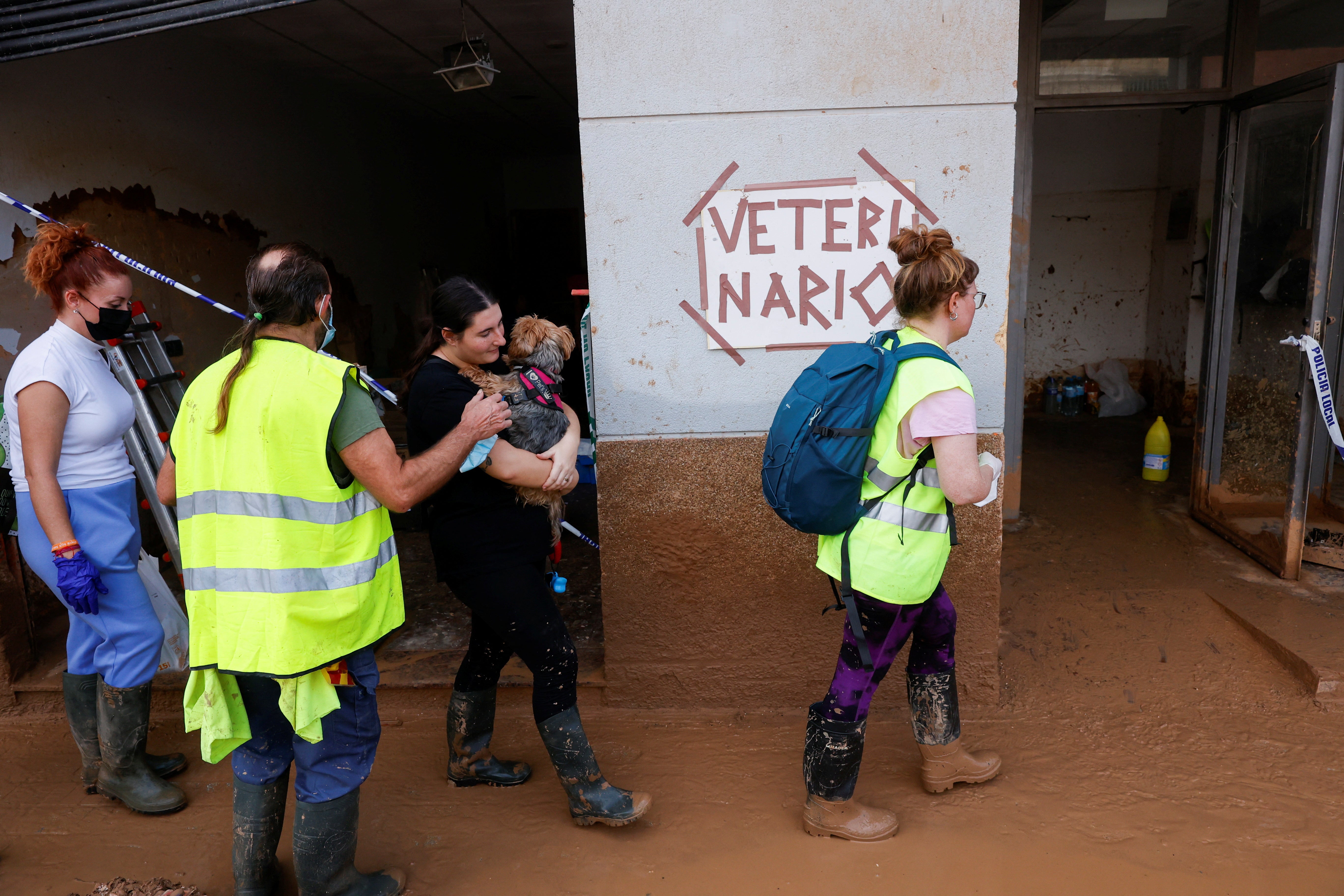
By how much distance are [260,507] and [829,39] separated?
237 cm

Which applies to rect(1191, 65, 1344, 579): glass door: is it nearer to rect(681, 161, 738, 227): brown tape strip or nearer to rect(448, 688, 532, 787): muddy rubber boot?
rect(681, 161, 738, 227): brown tape strip

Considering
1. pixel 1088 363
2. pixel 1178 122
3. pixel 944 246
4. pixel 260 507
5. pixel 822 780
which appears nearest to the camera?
pixel 260 507

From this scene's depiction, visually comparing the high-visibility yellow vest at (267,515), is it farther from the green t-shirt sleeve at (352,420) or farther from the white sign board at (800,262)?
the white sign board at (800,262)

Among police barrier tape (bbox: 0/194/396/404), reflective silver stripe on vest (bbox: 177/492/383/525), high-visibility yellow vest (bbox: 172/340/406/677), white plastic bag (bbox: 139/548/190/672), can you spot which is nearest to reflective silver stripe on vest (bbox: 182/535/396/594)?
high-visibility yellow vest (bbox: 172/340/406/677)

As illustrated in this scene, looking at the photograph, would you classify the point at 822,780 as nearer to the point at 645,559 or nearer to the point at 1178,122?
the point at 645,559

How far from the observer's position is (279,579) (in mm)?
2078

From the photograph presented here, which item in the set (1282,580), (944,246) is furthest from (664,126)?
(1282,580)

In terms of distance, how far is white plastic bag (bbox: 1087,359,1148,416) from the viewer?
7.91 m

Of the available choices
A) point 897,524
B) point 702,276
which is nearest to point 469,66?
point 702,276

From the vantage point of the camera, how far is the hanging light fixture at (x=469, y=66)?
4.68 m

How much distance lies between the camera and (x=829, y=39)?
Answer: 2998 mm

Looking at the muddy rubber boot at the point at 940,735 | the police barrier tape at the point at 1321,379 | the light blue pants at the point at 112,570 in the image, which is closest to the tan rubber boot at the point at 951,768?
the muddy rubber boot at the point at 940,735

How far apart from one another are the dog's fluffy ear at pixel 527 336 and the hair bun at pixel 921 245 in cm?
105

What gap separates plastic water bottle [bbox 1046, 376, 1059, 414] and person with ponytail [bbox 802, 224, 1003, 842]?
19.8 ft
